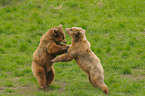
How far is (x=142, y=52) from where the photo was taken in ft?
34.2

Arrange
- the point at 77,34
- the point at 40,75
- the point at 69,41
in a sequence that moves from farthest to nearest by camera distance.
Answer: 1. the point at 69,41
2. the point at 40,75
3. the point at 77,34

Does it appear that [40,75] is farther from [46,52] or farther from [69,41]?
[69,41]

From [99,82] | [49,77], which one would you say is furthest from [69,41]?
[99,82]

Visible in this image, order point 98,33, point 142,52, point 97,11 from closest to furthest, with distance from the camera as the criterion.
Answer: point 142,52 < point 98,33 < point 97,11

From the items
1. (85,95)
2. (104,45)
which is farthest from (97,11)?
(85,95)

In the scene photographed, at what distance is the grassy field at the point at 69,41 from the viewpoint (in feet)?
26.5

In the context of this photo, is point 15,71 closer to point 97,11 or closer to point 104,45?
point 104,45

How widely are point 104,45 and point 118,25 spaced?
1.82 metres

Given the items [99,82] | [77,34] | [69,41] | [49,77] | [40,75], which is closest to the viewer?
[99,82]

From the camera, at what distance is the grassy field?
26.5 ft

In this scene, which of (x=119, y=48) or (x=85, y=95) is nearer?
(x=85, y=95)

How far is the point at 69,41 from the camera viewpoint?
11312 millimetres

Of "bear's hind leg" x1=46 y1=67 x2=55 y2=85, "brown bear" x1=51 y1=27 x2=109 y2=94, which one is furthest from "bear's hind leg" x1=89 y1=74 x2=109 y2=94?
"bear's hind leg" x1=46 y1=67 x2=55 y2=85

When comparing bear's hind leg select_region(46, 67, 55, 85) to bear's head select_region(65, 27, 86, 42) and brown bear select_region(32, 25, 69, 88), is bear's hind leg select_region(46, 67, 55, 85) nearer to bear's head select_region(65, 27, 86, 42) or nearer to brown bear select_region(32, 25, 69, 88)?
brown bear select_region(32, 25, 69, 88)
